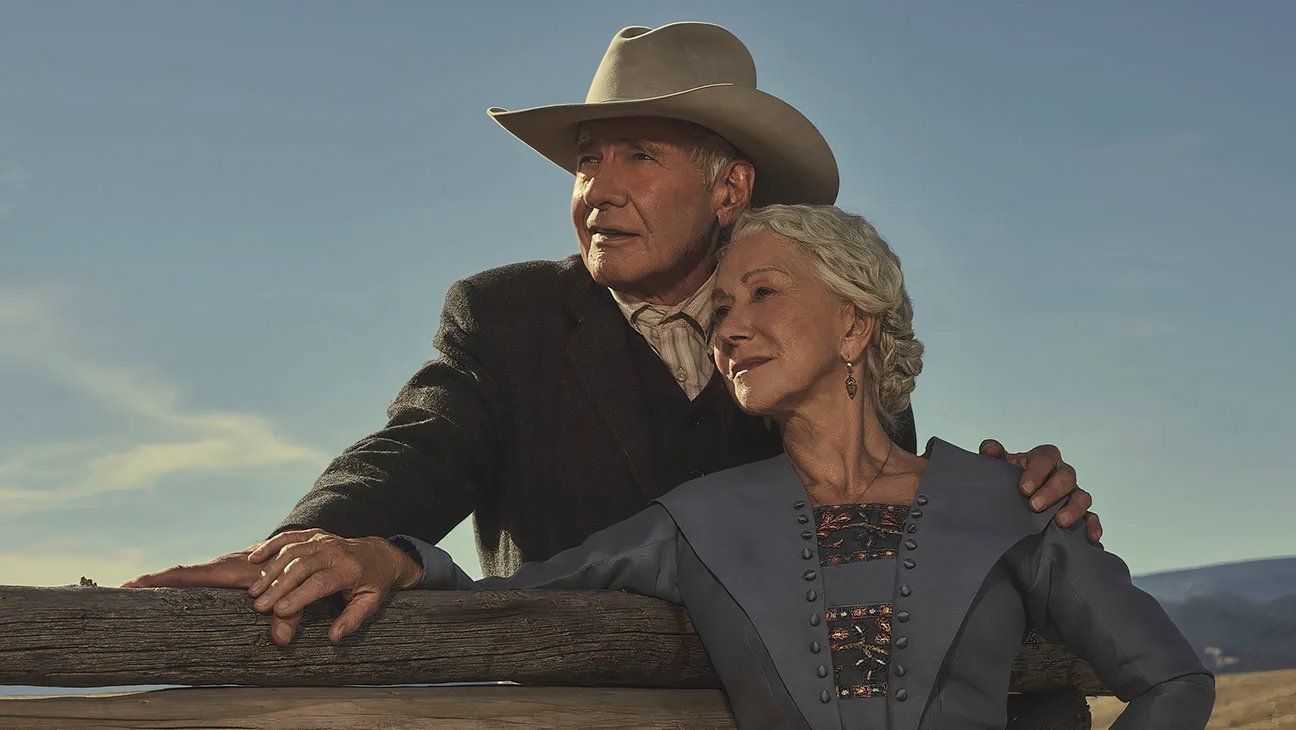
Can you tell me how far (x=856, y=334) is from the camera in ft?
11.1

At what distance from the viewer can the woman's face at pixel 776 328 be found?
10.6ft

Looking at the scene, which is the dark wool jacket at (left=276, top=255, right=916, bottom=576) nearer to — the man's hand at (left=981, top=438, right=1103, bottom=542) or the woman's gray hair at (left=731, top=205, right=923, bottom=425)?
the woman's gray hair at (left=731, top=205, right=923, bottom=425)

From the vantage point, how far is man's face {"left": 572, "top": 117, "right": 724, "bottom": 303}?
4203mm

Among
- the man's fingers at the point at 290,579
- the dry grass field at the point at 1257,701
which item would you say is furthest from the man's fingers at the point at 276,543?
the dry grass field at the point at 1257,701

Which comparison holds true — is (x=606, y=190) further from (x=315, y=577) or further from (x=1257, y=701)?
(x=1257, y=701)

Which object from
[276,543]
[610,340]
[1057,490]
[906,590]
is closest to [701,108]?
[610,340]

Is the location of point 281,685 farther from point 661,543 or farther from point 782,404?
point 782,404

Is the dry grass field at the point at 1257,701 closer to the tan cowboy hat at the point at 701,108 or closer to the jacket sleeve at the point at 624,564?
the tan cowboy hat at the point at 701,108

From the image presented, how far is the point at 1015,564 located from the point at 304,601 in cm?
172

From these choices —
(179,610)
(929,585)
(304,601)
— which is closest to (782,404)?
(929,585)

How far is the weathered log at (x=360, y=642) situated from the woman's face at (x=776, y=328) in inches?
26.2

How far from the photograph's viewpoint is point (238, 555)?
2865mm

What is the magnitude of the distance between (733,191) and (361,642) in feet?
7.25

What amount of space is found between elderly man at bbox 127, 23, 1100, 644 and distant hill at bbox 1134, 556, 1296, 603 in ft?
81.7
